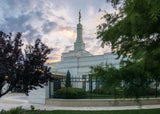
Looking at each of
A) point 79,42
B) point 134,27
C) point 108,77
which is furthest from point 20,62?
point 79,42

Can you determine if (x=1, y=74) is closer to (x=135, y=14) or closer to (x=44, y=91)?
(x=44, y=91)

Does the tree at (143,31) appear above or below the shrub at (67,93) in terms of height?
above

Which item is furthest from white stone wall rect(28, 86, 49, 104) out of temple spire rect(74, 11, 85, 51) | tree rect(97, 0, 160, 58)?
temple spire rect(74, 11, 85, 51)

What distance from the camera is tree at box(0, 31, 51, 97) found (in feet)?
21.9

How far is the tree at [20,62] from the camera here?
6.67 meters

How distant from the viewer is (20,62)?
23.1 ft

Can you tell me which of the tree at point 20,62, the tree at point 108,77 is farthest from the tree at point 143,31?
the tree at point 20,62

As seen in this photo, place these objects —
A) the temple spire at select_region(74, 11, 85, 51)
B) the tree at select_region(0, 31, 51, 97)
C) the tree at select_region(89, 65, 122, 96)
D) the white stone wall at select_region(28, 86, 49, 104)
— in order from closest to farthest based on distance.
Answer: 1. the tree at select_region(89, 65, 122, 96)
2. the tree at select_region(0, 31, 51, 97)
3. the white stone wall at select_region(28, 86, 49, 104)
4. the temple spire at select_region(74, 11, 85, 51)

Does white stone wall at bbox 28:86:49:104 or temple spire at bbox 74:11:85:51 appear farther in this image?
temple spire at bbox 74:11:85:51

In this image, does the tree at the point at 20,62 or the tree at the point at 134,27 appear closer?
the tree at the point at 134,27

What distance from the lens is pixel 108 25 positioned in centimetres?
465

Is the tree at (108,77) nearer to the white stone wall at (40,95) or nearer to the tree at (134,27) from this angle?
the tree at (134,27)

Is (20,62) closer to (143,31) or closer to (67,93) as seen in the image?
(67,93)

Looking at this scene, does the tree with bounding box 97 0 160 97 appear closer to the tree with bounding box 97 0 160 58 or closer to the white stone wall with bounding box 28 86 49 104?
the tree with bounding box 97 0 160 58
